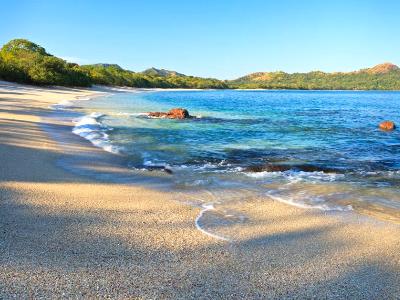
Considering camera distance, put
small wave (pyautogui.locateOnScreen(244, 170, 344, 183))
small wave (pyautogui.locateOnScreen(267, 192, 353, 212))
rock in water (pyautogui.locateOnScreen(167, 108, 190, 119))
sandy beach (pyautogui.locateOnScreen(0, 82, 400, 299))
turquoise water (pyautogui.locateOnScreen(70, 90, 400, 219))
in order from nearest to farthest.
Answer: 1. sandy beach (pyautogui.locateOnScreen(0, 82, 400, 299))
2. small wave (pyautogui.locateOnScreen(267, 192, 353, 212))
3. turquoise water (pyautogui.locateOnScreen(70, 90, 400, 219))
4. small wave (pyautogui.locateOnScreen(244, 170, 344, 183))
5. rock in water (pyautogui.locateOnScreen(167, 108, 190, 119))

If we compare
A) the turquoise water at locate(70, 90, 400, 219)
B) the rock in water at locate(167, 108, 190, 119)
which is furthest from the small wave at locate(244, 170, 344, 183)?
the rock in water at locate(167, 108, 190, 119)

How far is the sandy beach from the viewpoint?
3643mm

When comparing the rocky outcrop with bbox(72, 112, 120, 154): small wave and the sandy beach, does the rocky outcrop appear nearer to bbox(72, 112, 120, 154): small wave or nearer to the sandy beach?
bbox(72, 112, 120, 154): small wave

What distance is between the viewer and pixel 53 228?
495 centimetres

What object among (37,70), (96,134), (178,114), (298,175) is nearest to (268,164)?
(298,175)

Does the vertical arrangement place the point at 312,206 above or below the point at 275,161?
above

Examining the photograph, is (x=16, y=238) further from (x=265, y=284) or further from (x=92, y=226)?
(x=265, y=284)

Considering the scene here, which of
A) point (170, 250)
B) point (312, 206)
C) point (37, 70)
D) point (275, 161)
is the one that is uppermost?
point (37, 70)

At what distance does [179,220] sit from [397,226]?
3.29 m

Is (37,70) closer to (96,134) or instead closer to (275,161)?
(96,134)

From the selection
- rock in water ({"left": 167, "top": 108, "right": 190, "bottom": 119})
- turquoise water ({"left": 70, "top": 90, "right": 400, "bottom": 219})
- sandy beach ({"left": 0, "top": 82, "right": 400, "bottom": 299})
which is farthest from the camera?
rock in water ({"left": 167, "top": 108, "right": 190, "bottom": 119})

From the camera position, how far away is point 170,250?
14.8ft

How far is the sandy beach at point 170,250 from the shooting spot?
12.0ft

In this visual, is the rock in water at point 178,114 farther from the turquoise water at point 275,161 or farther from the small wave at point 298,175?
the small wave at point 298,175
